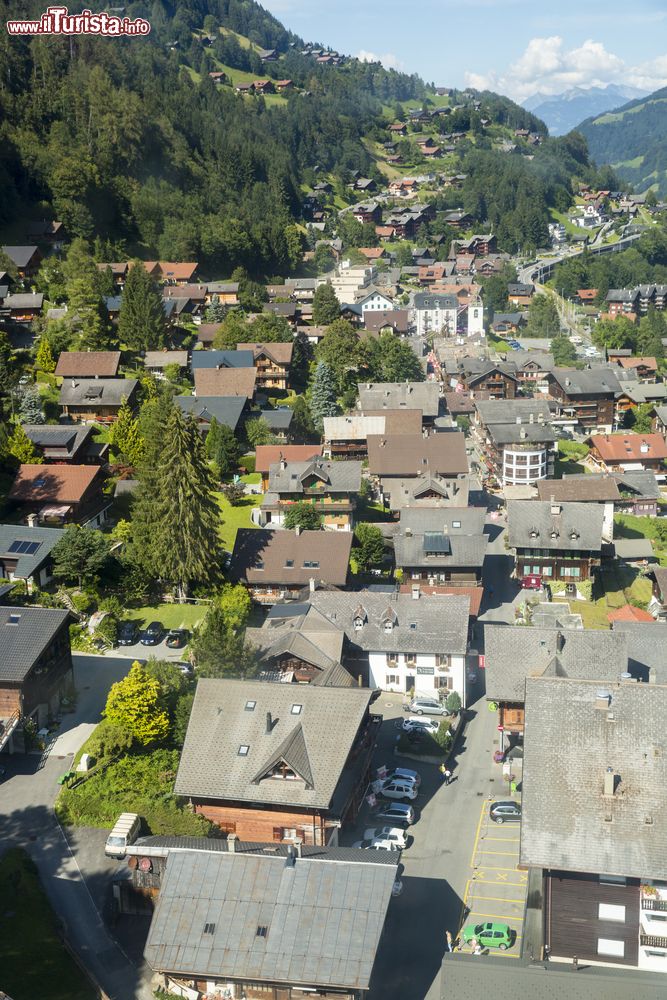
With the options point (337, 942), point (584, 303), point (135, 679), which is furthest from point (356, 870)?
point (584, 303)

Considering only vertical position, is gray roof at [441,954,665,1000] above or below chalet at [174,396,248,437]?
above

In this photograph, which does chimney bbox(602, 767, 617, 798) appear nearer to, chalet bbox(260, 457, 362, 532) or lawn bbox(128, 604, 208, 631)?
lawn bbox(128, 604, 208, 631)

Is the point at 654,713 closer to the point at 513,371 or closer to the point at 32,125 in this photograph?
the point at 513,371

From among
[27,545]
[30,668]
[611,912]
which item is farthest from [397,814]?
[27,545]

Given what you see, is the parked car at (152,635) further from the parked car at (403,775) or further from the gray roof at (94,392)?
the gray roof at (94,392)

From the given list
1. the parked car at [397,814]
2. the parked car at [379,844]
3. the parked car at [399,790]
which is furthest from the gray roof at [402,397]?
the parked car at [379,844]

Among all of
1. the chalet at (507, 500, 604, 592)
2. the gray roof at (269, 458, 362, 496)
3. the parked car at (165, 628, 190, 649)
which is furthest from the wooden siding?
the gray roof at (269, 458, 362, 496)

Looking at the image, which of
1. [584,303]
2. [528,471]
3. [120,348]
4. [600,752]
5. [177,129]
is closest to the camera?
[600,752]
